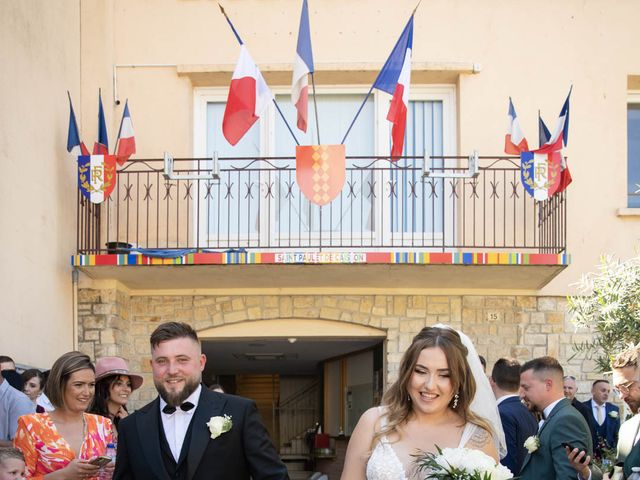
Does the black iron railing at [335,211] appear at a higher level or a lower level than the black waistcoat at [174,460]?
higher

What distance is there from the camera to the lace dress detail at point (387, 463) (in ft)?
14.6

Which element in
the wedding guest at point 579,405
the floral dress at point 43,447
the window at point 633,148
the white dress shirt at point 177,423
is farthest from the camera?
the window at point 633,148

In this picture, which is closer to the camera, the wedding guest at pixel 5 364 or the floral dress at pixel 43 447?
the floral dress at pixel 43 447

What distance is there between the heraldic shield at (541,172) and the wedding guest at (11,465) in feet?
27.1

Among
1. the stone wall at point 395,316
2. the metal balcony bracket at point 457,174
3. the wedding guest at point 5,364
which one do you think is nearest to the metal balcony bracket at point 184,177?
the stone wall at point 395,316

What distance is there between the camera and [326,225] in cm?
1377

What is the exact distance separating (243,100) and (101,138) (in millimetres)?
2210

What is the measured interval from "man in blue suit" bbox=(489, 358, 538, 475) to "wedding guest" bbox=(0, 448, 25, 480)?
3816 mm

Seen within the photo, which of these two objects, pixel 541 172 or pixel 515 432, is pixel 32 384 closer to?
pixel 515 432

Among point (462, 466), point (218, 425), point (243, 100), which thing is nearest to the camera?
point (462, 466)

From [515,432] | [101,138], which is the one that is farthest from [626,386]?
[101,138]

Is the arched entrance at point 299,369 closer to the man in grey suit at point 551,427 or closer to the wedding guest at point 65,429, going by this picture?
the man in grey suit at point 551,427

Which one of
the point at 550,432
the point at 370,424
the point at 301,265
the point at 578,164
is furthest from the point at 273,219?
the point at 370,424

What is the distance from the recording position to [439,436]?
4.61 m
